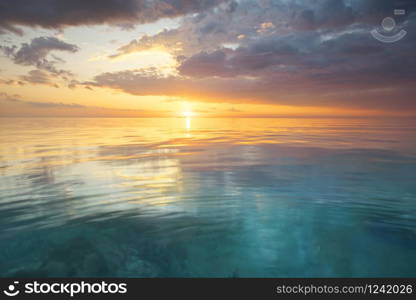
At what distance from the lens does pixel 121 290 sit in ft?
16.8

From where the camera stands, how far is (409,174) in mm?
14836

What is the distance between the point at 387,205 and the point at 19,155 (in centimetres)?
2522

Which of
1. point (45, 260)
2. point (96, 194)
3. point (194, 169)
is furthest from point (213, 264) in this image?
point (194, 169)

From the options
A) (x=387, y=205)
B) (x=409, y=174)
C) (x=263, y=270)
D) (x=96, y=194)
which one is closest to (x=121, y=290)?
(x=263, y=270)

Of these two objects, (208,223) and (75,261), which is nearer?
(75,261)

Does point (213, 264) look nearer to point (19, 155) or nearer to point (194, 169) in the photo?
point (194, 169)

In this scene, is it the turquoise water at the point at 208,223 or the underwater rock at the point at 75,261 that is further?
the turquoise water at the point at 208,223

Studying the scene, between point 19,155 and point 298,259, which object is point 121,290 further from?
point 19,155

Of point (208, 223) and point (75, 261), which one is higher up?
point (208, 223)

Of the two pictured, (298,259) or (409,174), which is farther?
(409,174)

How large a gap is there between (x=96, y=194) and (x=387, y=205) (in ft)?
38.9

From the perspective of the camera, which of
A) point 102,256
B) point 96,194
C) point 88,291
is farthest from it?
point 96,194

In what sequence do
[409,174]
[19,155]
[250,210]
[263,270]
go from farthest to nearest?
[19,155] → [409,174] → [250,210] → [263,270]

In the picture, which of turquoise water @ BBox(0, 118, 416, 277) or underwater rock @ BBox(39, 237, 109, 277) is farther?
turquoise water @ BBox(0, 118, 416, 277)
